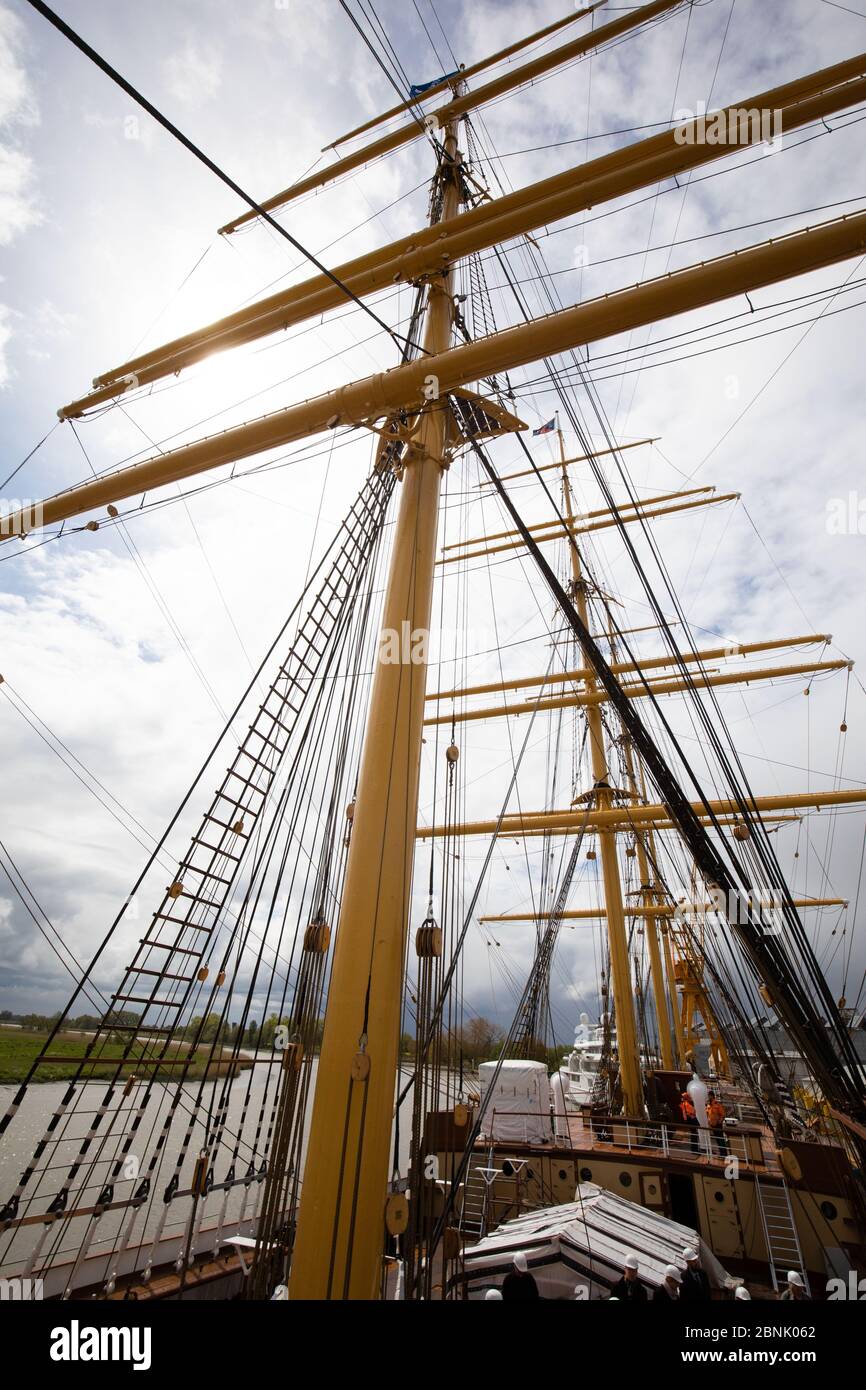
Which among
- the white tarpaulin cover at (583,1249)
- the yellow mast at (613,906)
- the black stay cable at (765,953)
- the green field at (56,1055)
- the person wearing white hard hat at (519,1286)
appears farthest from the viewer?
the green field at (56,1055)

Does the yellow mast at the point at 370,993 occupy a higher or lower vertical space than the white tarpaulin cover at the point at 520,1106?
higher

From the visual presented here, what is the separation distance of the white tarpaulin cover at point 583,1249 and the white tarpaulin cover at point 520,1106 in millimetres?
3225

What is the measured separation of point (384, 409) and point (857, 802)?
1432cm

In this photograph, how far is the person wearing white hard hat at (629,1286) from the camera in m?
4.55

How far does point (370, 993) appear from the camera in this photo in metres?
3.18

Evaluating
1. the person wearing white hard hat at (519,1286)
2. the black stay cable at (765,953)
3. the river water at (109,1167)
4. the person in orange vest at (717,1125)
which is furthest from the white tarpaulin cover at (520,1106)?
the black stay cable at (765,953)

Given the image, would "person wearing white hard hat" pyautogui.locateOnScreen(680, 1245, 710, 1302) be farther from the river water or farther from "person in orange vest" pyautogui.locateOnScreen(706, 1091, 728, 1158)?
"person in orange vest" pyautogui.locateOnScreen(706, 1091, 728, 1158)

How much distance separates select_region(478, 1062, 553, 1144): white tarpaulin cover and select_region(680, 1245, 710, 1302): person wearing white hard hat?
410 centimetres

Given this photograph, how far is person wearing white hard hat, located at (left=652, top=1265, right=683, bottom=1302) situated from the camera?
4.73 metres

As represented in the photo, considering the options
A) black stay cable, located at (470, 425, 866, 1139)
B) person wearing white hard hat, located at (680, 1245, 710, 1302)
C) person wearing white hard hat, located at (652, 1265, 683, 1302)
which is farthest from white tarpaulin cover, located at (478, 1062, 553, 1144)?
black stay cable, located at (470, 425, 866, 1139)

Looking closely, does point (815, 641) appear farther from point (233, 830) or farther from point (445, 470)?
point (233, 830)

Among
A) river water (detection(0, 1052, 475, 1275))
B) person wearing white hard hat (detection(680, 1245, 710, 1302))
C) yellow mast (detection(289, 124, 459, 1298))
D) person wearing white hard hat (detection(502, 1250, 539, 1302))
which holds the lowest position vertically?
river water (detection(0, 1052, 475, 1275))

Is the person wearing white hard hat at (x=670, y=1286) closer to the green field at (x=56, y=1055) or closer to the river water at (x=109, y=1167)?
the river water at (x=109, y=1167)

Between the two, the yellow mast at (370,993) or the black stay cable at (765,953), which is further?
the black stay cable at (765,953)
